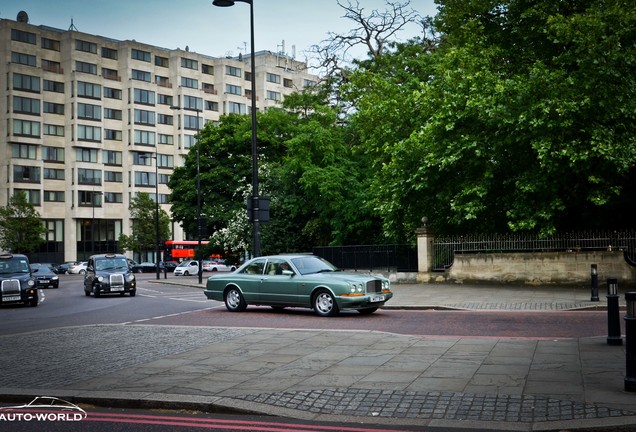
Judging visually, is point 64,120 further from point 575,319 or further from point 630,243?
point 575,319

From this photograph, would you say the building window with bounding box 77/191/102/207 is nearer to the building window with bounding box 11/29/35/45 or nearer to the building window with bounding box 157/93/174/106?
the building window with bounding box 157/93/174/106

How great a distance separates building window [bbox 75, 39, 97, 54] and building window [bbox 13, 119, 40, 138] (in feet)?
36.2

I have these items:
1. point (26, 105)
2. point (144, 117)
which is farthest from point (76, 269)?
point (144, 117)

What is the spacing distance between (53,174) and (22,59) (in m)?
13.8

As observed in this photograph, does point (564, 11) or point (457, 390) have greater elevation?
point (564, 11)

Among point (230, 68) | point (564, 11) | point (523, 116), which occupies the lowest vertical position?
point (523, 116)

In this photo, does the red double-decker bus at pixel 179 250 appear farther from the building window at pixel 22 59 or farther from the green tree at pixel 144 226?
the building window at pixel 22 59

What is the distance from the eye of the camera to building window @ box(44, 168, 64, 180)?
8840 cm

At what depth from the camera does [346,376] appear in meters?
8.97

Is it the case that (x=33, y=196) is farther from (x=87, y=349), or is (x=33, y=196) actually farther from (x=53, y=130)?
(x=87, y=349)

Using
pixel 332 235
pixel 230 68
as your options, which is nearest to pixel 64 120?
pixel 230 68

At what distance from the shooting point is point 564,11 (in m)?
28.7

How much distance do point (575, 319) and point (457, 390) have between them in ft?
29.7

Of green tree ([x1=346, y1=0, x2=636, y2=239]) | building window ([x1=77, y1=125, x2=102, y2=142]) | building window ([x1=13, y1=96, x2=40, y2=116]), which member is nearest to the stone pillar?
green tree ([x1=346, y1=0, x2=636, y2=239])
